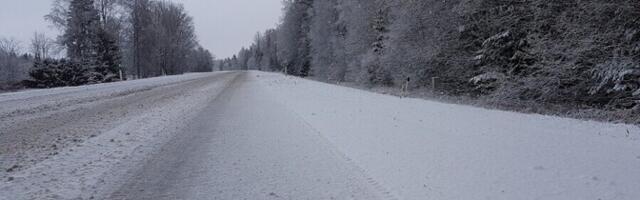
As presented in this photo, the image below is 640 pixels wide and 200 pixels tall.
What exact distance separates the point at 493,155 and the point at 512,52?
11294mm

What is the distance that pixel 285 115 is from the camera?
1184cm

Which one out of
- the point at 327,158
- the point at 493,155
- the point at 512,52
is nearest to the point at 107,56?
the point at 512,52

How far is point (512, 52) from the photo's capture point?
16.0 meters

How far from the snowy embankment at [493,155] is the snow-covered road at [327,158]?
2 cm

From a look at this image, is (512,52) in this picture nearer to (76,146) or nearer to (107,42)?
(76,146)

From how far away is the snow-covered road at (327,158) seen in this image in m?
4.82

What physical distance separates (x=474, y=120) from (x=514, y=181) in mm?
4607

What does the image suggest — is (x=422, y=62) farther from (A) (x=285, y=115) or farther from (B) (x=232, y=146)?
(B) (x=232, y=146)

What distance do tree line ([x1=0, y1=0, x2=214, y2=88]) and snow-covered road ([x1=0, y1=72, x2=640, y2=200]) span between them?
23.2 metres

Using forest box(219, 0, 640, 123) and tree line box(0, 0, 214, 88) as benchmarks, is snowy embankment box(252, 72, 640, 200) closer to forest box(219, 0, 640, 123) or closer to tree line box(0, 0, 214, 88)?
forest box(219, 0, 640, 123)

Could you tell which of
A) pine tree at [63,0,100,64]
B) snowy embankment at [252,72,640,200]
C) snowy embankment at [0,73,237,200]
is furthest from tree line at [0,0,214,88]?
snowy embankment at [252,72,640,200]

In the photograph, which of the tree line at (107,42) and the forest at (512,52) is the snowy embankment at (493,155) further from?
the tree line at (107,42)

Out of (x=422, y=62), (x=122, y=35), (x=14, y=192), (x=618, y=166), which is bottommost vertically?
(x=14, y=192)

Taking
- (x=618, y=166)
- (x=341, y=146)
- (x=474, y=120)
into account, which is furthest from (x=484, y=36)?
(x=618, y=166)
